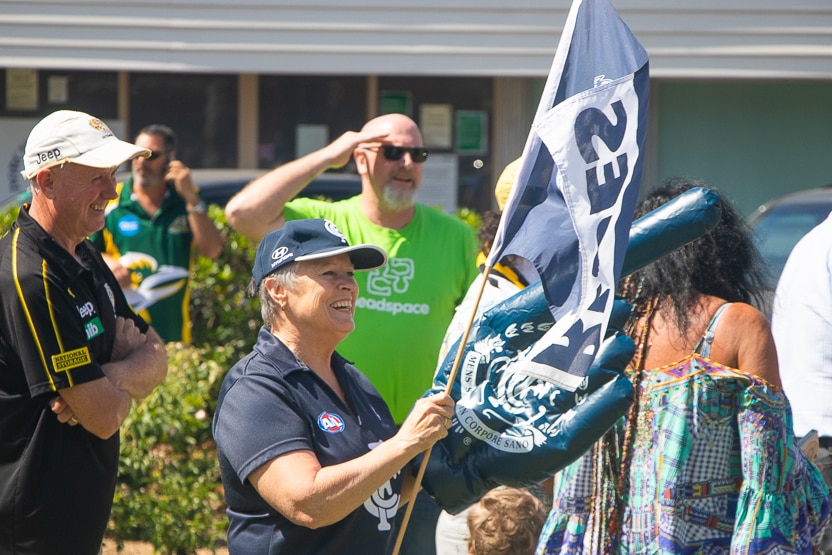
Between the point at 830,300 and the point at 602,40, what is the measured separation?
1.94 metres

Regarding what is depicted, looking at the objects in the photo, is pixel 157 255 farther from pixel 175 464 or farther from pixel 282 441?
pixel 282 441

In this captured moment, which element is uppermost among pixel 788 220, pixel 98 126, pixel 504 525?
pixel 98 126

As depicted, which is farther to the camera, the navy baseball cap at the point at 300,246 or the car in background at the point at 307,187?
the car in background at the point at 307,187

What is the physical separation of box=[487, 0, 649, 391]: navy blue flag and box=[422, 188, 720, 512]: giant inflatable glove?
0.35ft

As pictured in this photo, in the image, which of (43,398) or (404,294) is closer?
(43,398)

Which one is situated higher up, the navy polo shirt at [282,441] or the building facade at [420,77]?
the building facade at [420,77]

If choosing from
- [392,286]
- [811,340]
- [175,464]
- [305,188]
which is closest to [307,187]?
[305,188]

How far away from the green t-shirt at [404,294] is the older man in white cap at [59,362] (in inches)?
45.3

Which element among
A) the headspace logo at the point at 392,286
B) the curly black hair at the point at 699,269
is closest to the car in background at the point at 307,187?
the headspace logo at the point at 392,286

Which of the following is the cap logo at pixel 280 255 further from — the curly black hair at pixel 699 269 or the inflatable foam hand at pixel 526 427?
the curly black hair at pixel 699 269

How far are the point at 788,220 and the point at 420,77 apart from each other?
13.1 ft

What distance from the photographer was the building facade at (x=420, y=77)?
9.55m

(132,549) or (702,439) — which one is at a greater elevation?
(702,439)

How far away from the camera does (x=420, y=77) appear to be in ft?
34.2
